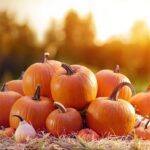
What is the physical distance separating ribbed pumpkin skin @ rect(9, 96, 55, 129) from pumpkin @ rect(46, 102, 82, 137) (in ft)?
0.33

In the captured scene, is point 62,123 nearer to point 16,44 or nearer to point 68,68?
point 68,68

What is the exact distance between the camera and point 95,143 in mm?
2820

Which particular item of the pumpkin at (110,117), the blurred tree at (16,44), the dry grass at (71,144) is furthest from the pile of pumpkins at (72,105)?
the blurred tree at (16,44)

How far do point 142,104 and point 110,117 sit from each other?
60 centimetres

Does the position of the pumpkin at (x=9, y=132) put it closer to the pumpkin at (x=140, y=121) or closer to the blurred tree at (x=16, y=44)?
the pumpkin at (x=140, y=121)

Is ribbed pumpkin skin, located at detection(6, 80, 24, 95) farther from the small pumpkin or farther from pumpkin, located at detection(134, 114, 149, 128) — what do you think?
pumpkin, located at detection(134, 114, 149, 128)

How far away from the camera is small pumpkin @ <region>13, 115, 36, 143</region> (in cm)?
296

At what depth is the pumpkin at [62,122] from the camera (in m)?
3.07

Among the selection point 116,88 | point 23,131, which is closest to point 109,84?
point 116,88

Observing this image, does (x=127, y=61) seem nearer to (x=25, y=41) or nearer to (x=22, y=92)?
(x=25, y=41)

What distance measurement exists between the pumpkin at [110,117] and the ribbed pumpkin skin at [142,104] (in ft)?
1.62

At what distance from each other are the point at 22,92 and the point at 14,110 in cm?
52

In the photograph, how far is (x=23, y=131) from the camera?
9.78 feet

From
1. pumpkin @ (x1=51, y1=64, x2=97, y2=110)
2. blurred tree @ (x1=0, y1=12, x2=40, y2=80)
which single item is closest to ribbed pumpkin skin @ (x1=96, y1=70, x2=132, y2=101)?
pumpkin @ (x1=51, y1=64, x2=97, y2=110)
